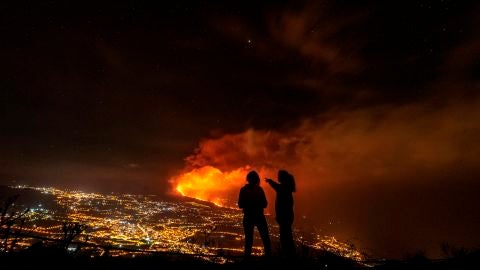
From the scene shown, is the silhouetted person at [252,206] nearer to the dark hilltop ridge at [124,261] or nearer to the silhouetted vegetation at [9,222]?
the dark hilltop ridge at [124,261]

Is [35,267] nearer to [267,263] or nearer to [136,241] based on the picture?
[267,263]

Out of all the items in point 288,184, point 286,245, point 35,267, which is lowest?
point 35,267

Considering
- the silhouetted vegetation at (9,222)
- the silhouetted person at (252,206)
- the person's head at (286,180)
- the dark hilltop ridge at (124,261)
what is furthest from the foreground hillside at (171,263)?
the person's head at (286,180)

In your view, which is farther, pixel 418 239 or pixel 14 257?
pixel 418 239

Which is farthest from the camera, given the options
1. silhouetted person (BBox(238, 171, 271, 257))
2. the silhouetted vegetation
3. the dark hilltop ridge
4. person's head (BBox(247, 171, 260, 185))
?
person's head (BBox(247, 171, 260, 185))

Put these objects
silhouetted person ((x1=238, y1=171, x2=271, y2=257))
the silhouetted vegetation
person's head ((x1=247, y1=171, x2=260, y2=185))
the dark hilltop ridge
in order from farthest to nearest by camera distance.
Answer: person's head ((x1=247, y1=171, x2=260, y2=185)), silhouetted person ((x1=238, y1=171, x2=271, y2=257)), the dark hilltop ridge, the silhouetted vegetation

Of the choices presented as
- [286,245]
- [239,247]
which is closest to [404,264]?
[286,245]

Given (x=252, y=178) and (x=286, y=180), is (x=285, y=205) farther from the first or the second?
(x=252, y=178)

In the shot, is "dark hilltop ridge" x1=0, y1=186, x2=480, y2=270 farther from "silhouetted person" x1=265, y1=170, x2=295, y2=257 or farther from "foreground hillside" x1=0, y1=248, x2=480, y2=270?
"silhouetted person" x1=265, y1=170, x2=295, y2=257

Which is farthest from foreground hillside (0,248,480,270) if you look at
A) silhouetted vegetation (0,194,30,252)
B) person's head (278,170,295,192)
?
person's head (278,170,295,192)
